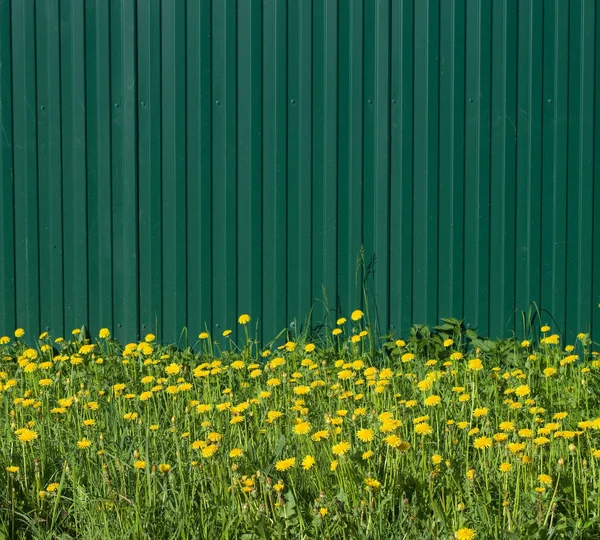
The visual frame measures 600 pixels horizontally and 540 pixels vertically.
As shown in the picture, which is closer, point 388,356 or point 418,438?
point 418,438

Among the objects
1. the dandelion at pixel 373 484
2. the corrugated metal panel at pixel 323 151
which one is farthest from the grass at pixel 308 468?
the corrugated metal panel at pixel 323 151

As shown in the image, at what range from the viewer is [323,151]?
496cm

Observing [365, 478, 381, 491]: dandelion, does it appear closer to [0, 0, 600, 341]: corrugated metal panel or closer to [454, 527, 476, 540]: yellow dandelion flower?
[454, 527, 476, 540]: yellow dandelion flower

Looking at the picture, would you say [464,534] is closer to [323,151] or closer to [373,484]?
[373,484]

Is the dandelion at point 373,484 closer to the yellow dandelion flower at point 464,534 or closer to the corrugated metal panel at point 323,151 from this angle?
the yellow dandelion flower at point 464,534

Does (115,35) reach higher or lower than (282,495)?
higher

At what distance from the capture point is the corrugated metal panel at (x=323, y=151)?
4.91 metres

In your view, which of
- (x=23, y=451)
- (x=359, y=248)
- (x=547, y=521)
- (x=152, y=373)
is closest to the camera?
(x=547, y=521)

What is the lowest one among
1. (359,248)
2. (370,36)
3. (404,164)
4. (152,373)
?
(152,373)

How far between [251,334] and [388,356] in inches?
31.7

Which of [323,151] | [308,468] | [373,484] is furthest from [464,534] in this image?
[323,151]

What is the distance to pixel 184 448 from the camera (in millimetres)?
3242

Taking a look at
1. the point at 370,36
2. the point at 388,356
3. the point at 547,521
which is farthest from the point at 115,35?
the point at 547,521

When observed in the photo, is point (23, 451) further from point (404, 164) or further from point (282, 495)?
point (404, 164)
